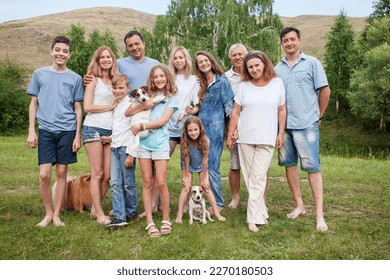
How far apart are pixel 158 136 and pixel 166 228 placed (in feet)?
3.67

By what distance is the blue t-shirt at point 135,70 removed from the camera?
5.84 m

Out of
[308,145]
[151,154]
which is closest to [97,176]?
[151,154]

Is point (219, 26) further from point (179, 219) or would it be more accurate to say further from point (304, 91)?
point (179, 219)

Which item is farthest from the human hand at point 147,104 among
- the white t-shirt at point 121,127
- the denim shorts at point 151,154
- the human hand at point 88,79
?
the human hand at point 88,79

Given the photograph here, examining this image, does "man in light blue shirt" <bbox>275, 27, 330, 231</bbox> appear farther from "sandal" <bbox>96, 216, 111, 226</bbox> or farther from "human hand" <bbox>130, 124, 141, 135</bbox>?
"sandal" <bbox>96, 216, 111, 226</bbox>

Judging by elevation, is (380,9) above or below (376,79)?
above

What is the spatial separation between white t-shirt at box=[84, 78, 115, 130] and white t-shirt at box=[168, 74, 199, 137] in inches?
34.8

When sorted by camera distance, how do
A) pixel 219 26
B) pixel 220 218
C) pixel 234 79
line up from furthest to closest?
pixel 219 26 → pixel 234 79 → pixel 220 218

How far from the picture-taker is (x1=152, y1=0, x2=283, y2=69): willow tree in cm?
2425

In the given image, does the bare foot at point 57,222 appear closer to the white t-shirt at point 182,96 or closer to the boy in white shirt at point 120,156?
the boy in white shirt at point 120,156

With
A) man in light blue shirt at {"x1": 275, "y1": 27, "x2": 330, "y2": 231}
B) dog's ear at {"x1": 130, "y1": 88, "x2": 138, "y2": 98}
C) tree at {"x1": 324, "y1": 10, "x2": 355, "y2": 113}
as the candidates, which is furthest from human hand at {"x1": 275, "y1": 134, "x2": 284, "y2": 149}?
tree at {"x1": 324, "y1": 10, "x2": 355, "y2": 113}

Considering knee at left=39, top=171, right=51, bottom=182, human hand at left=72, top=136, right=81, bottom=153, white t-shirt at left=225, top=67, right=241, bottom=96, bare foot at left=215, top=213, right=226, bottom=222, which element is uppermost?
white t-shirt at left=225, top=67, right=241, bottom=96

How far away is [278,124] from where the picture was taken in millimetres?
5602

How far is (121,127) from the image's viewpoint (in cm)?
547
